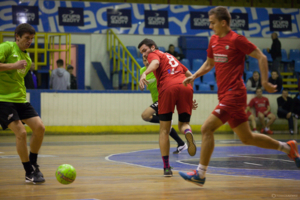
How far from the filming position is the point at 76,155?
862cm

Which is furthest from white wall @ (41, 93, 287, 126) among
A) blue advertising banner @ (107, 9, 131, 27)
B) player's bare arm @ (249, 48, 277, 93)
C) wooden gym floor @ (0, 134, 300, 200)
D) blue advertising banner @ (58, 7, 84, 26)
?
player's bare arm @ (249, 48, 277, 93)

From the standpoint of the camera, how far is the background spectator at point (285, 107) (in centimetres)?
1516

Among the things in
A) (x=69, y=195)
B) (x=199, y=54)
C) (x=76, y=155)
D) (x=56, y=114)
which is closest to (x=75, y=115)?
(x=56, y=114)

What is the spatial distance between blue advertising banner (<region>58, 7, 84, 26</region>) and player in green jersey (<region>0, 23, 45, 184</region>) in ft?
42.2

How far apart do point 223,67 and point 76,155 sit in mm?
4641

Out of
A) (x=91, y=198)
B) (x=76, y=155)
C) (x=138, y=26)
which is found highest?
(x=138, y=26)

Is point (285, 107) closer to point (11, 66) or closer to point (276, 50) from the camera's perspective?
point (276, 50)

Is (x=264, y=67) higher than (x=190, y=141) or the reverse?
higher

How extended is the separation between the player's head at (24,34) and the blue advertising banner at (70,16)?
12946 millimetres

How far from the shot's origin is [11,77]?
17.9ft

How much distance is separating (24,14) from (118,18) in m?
4.07

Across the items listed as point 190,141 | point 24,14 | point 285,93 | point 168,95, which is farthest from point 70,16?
point 190,141

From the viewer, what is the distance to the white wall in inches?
559

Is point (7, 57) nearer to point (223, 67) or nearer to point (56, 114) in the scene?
point (223, 67)
